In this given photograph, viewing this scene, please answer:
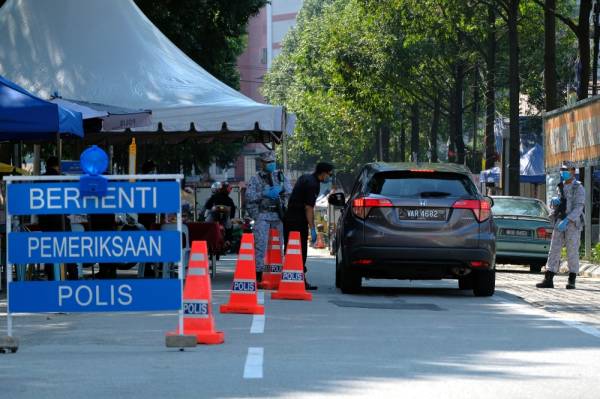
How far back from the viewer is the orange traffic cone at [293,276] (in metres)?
17.9

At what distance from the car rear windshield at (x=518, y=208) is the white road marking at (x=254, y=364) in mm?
18813

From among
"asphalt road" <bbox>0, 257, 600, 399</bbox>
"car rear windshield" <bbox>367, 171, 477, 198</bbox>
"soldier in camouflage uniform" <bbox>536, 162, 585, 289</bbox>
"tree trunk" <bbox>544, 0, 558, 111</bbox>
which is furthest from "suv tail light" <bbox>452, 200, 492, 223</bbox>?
"tree trunk" <bbox>544, 0, 558, 111</bbox>

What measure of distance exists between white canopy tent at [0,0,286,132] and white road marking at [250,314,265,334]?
736 cm

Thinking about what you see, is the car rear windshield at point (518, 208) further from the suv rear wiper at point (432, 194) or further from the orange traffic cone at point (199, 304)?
the orange traffic cone at point (199, 304)

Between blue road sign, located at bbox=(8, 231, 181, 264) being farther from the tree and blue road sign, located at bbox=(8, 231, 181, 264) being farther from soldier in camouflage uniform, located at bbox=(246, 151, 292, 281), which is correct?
the tree

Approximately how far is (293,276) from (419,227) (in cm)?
168

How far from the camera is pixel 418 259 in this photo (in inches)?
725

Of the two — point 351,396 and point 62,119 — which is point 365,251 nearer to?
point 62,119

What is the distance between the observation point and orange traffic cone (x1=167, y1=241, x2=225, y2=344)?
39.2ft

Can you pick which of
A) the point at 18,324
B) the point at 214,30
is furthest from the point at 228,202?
the point at 18,324

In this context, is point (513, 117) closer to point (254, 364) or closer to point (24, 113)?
point (24, 113)

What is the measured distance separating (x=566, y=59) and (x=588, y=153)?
93.1ft

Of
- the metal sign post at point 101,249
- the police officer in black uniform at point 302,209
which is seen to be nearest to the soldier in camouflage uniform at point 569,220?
the police officer in black uniform at point 302,209

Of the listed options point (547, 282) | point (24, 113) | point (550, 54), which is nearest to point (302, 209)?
point (547, 282)
